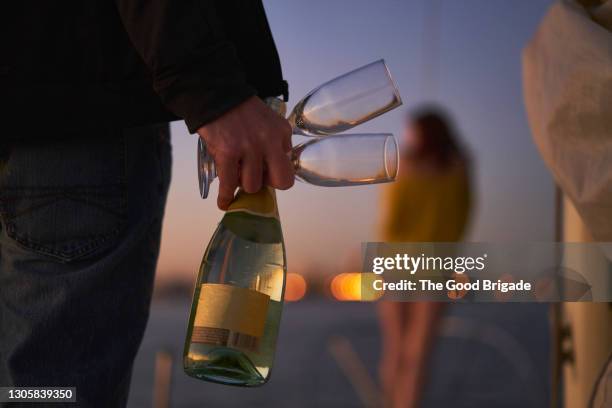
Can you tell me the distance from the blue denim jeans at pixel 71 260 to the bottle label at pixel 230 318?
119mm

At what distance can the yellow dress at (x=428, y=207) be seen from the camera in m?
3.40

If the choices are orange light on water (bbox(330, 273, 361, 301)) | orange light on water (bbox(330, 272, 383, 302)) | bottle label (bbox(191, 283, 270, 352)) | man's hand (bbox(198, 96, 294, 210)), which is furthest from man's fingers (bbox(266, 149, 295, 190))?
orange light on water (bbox(330, 273, 361, 301))

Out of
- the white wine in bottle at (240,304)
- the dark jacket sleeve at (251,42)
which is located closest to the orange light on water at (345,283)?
the white wine in bottle at (240,304)

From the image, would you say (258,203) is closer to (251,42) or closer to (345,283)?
(251,42)

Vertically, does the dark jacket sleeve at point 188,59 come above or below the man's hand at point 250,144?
above

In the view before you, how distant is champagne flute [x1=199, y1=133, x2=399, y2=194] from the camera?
1.13m

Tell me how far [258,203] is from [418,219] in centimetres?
239

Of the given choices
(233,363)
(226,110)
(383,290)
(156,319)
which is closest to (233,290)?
(233,363)

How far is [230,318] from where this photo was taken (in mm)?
950

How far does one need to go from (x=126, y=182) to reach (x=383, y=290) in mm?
742

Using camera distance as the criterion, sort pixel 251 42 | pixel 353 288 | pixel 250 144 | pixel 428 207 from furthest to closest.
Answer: pixel 428 207, pixel 353 288, pixel 251 42, pixel 250 144

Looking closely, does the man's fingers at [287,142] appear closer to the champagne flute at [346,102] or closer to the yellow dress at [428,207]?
the champagne flute at [346,102]

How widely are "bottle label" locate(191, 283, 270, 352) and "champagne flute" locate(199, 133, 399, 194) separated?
0.80 feet

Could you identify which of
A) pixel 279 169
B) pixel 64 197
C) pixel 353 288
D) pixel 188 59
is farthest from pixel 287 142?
pixel 353 288
